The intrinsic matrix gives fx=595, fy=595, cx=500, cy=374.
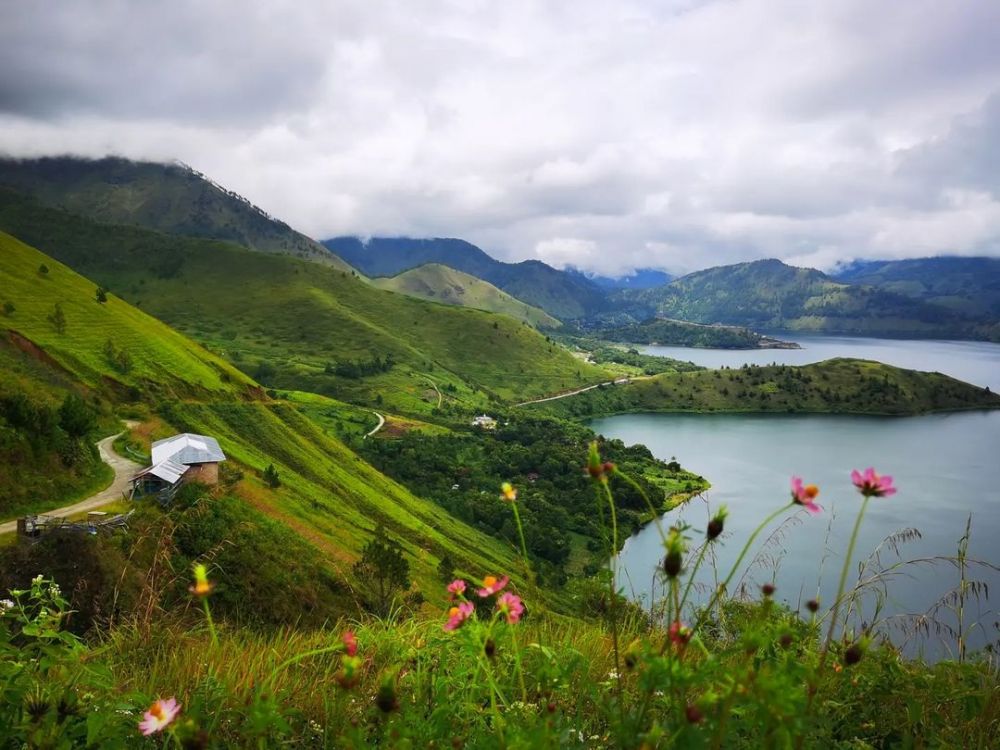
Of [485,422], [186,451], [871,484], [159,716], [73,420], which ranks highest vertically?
[871,484]

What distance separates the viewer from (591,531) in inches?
3907

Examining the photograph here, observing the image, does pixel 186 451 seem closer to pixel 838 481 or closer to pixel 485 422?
pixel 838 481

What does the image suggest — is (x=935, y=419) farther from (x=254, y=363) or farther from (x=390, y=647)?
(x=390, y=647)


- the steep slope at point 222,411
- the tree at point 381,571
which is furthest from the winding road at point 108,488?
the tree at point 381,571

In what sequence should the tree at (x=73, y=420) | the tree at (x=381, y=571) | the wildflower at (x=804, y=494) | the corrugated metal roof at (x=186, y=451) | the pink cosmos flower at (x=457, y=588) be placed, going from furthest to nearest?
the corrugated metal roof at (x=186, y=451) < the tree at (x=73, y=420) < the tree at (x=381, y=571) < the pink cosmos flower at (x=457, y=588) < the wildflower at (x=804, y=494)

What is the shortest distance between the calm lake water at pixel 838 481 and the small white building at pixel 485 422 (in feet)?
119

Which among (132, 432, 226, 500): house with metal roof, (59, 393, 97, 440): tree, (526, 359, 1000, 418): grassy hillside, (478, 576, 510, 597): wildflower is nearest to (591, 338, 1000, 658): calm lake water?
(526, 359, 1000, 418): grassy hillside

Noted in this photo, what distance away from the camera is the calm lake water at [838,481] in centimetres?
6944

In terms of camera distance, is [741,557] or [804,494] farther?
[804,494]

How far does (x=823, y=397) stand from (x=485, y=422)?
379 ft

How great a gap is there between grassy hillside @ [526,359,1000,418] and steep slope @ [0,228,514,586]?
381 ft

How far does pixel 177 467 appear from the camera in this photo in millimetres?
32750

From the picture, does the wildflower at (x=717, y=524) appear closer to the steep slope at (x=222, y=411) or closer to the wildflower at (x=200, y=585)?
the wildflower at (x=200, y=585)

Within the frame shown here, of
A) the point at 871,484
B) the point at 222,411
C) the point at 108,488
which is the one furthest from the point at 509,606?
the point at 222,411
